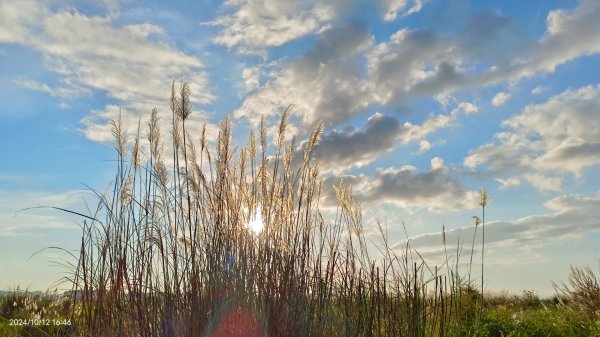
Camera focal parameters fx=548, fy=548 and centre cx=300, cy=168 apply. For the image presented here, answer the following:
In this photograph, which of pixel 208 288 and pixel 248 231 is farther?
pixel 248 231

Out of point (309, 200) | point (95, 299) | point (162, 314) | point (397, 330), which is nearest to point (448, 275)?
point (397, 330)

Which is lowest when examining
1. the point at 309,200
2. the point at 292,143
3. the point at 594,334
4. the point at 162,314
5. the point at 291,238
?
the point at 594,334

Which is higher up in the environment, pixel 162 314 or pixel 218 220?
pixel 218 220

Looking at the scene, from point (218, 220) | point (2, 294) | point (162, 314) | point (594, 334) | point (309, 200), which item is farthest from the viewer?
point (2, 294)

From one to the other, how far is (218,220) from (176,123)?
825 millimetres

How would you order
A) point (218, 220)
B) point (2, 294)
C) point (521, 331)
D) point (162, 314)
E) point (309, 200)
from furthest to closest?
point (2, 294), point (521, 331), point (309, 200), point (218, 220), point (162, 314)

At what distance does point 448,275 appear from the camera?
4133 millimetres

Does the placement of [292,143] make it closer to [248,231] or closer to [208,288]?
[248,231]

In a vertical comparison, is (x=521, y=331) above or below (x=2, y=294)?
below

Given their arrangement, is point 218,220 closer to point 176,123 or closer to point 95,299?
point 176,123

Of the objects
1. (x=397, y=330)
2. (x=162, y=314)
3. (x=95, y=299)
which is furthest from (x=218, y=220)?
(x=397, y=330)

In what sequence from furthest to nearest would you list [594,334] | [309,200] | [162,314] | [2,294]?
[2,294], [594,334], [309,200], [162,314]

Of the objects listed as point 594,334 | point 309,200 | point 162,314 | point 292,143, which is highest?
point 292,143

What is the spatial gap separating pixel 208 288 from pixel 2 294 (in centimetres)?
690
